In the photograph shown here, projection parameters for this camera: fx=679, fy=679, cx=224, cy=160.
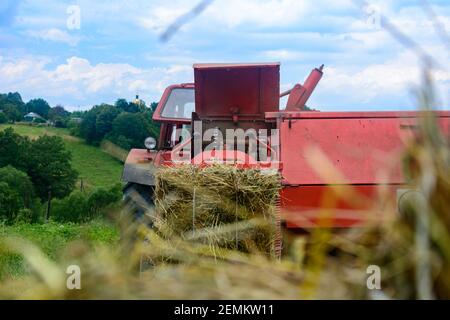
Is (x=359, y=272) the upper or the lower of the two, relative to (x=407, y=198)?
lower

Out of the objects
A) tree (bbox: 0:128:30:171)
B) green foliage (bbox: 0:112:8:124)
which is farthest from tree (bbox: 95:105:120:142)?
tree (bbox: 0:128:30:171)

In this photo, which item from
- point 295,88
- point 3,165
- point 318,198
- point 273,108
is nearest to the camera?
point 318,198

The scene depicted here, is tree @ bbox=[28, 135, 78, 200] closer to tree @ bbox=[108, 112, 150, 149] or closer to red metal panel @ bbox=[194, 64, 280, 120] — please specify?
tree @ bbox=[108, 112, 150, 149]

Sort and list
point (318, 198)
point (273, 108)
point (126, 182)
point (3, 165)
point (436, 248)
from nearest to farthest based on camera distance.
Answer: point (436, 248) → point (318, 198) → point (126, 182) → point (273, 108) → point (3, 165)

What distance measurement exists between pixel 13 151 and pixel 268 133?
1375 inches

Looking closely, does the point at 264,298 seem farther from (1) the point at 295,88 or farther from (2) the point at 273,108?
(1) the point at 295,88

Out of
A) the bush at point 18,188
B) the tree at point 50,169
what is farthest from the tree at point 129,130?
the tree at point 50,169

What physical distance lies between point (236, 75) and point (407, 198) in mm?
6116

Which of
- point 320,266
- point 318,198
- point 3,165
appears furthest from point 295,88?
point 3,165

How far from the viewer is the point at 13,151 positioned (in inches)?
1558

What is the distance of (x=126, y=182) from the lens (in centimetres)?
697

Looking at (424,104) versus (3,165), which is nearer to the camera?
(424,104)

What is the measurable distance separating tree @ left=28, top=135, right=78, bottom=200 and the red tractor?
85.6ft

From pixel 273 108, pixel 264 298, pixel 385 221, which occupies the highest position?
pixel 273 108
